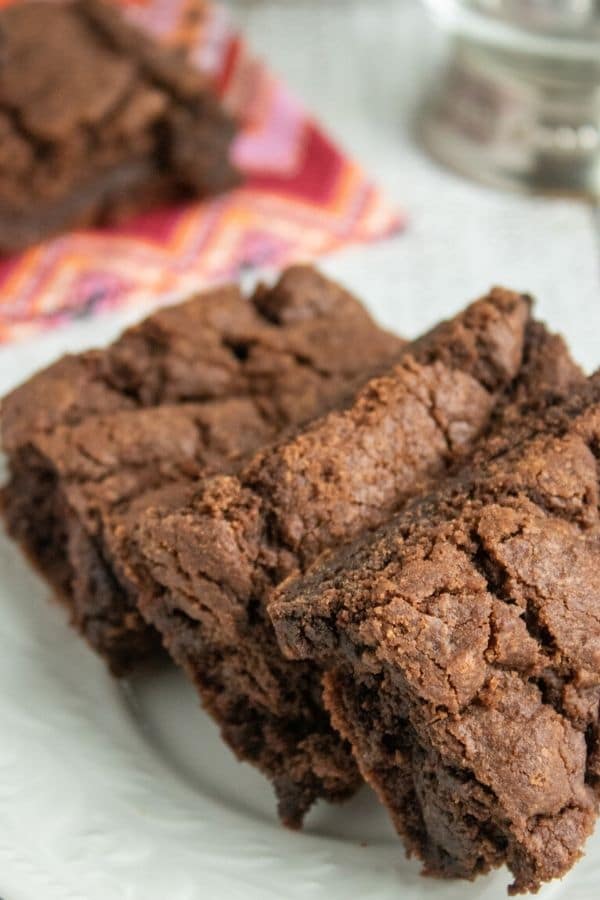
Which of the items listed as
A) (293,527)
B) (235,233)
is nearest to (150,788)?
(293,527)

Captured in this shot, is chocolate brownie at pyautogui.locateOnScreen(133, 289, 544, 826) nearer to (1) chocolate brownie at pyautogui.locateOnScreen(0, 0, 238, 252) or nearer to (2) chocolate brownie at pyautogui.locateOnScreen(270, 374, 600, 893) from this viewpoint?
(2) chocolate brownie at pyautogui.locateOnScreen(270, 374, 600, 893)

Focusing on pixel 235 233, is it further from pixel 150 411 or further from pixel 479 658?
pixel 479 658

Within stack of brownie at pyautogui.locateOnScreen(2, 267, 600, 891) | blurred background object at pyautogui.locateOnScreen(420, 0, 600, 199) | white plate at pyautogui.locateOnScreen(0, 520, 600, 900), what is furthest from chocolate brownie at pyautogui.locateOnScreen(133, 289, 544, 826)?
blurred background object at pyautogui.locateOnScreen(420, 0, 600, 199)

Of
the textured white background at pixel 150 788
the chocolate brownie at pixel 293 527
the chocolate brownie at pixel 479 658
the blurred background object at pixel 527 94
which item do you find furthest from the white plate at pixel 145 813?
the blurred background object at pixel 527 94

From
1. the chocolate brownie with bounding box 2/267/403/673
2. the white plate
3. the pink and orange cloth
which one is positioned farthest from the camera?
the pink and orange cloth

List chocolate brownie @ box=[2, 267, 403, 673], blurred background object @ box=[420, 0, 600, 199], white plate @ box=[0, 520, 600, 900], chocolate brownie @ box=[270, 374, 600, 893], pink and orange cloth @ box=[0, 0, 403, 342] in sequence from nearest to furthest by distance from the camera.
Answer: chocolate brownie @ box=[270, 374, 600, 893], white plate @ box=[0, 520, 600, 900], chocolate brownie @ box=[2, 267, 403, 673], pink and orange cloth @ box=[0, 0, 403, 342], blurred background object @ box=[420, 0, 600, 199]

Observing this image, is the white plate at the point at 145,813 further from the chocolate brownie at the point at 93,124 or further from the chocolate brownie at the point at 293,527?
the chocolate brownie at the point at 93,124

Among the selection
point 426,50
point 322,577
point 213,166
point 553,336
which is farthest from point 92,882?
point 426,50
